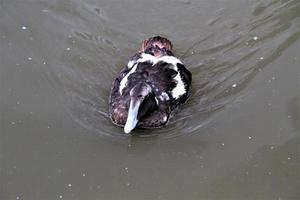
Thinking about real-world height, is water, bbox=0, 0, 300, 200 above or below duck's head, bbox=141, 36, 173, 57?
below

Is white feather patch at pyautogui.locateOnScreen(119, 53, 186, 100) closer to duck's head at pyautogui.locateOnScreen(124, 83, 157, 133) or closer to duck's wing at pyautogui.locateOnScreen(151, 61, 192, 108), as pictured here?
duck's wing at pyautogui.locateOnScreen(151, 61, 192, 108)

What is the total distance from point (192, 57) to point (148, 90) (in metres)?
1.25

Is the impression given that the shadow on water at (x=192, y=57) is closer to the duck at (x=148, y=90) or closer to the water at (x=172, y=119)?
the water at (x=172, y=119)

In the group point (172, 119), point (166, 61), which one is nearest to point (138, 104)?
point (172, 119)

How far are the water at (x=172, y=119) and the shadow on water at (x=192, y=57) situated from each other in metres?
0.02

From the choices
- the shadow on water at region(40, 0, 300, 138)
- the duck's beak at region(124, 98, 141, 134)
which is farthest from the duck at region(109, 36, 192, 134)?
the shadow on water at region(40, 0, 300, 138)

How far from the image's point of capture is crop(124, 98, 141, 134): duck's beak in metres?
6.99

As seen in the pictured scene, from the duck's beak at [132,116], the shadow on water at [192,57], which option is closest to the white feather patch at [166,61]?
the shadow on water at [192,57]

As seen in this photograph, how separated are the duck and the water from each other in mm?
161

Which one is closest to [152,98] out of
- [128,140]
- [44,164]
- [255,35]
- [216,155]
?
[128,140]

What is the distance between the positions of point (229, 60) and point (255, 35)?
69 centimetres

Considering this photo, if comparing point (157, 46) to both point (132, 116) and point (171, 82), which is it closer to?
point (171, 82)

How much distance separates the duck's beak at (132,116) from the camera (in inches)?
275

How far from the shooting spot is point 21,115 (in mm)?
7406
